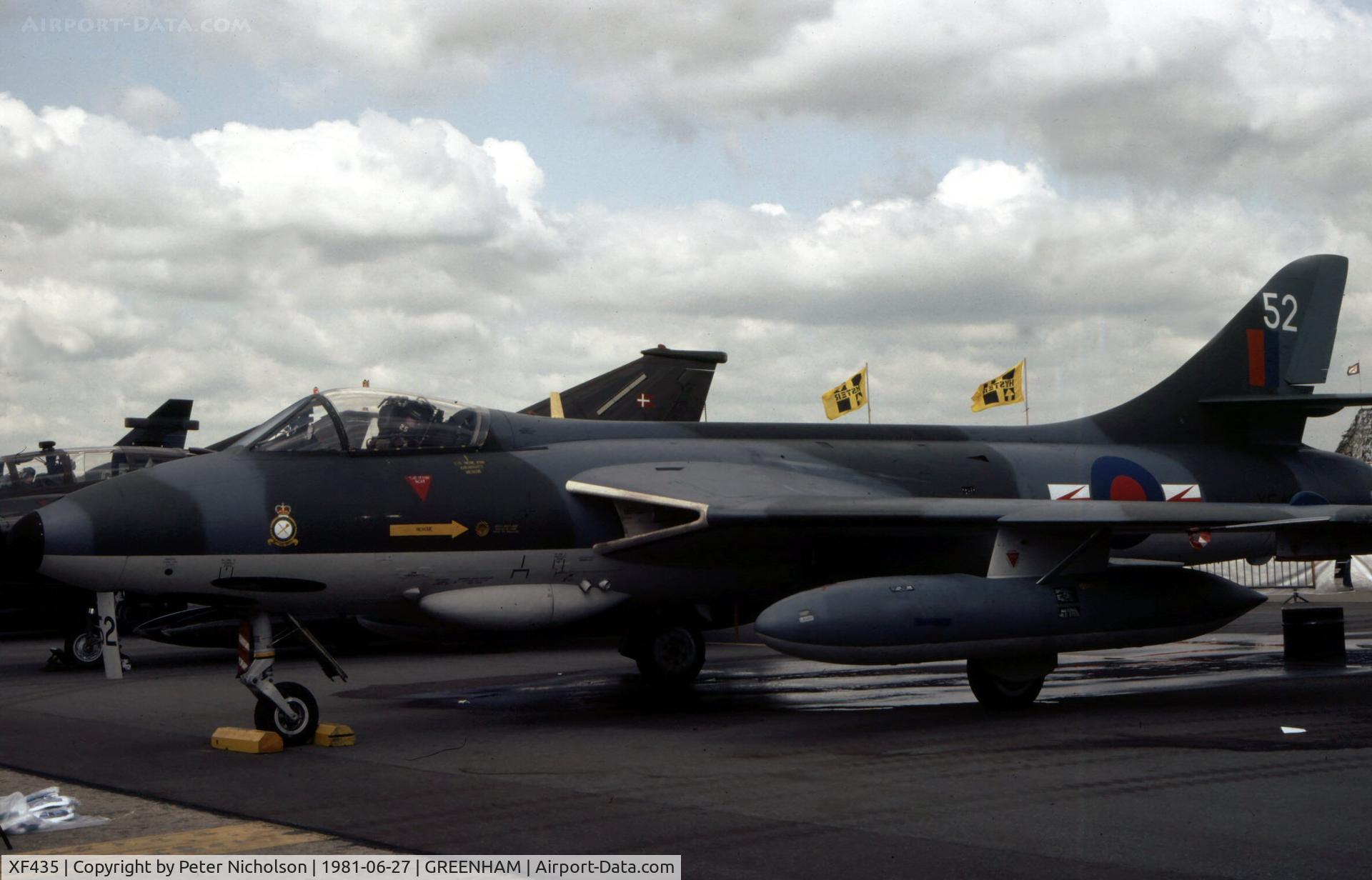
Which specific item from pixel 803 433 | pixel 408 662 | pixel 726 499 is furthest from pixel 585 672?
pixel 726 499

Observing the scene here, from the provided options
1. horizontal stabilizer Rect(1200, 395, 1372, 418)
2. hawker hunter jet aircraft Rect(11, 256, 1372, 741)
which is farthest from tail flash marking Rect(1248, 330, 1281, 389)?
hawker hunter jet aircraft Rect(11, 256, 1372, 741)

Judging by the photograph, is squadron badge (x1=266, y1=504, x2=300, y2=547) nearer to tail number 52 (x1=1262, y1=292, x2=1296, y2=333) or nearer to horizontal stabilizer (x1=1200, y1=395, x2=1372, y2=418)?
horizontal stabilizer (x1=1200, y1=395, x2=1372, y2=418)

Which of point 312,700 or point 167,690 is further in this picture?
point 167,690

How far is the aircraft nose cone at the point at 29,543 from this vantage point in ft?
30.4

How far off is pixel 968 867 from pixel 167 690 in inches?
428

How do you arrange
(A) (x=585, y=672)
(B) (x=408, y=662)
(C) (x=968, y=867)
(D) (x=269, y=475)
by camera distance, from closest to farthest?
(C) (x=968, y=867), (D) (x=269, y=475), (A) (x=585, y=672), (B) (x=408, y=662)

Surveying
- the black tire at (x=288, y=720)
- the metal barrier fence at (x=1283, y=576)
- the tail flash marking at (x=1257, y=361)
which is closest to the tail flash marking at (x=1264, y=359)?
the tail flash marking at (x=1257, y=361)

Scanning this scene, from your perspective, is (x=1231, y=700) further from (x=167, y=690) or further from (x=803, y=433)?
(x=167, y=690)

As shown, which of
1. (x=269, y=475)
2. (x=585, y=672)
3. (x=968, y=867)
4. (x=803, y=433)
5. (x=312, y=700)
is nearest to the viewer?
(x=968, y=867)

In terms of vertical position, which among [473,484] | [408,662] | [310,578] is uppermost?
[473,484]

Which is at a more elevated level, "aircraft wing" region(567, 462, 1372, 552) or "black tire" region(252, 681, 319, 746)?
"aircraft wing" region(567, 462, 1372, 552)

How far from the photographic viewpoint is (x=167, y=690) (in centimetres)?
1388

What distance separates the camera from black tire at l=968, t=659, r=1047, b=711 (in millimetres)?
10773

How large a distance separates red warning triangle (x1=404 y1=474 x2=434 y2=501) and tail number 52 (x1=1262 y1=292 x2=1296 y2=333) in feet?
32.9
